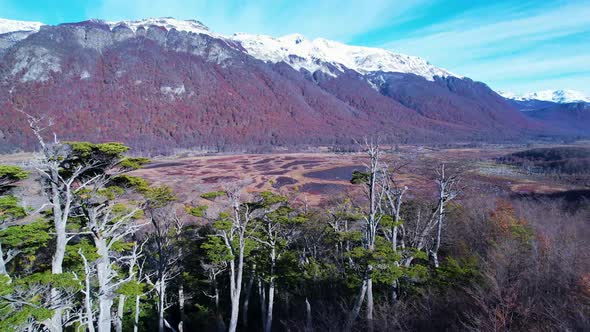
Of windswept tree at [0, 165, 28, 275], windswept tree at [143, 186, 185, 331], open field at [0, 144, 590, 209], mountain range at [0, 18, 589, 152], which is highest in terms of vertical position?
mountain range at [0, 18, 589, 152]

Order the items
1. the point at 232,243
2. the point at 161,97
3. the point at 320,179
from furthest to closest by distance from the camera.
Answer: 1. the point at 161,97
2. the point at 320,179
3. the point at 232,243

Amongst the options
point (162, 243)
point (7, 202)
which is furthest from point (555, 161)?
point (7, 202)

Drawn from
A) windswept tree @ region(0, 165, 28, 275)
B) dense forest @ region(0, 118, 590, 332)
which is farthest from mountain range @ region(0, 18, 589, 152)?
windswept tree @ region(0, 165, 28, 275)

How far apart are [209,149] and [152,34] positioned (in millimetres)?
84658

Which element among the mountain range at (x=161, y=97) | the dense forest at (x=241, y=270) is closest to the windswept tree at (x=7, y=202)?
the dense forest at (x=241, y=270)

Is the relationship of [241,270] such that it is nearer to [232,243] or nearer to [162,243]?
[232,243]

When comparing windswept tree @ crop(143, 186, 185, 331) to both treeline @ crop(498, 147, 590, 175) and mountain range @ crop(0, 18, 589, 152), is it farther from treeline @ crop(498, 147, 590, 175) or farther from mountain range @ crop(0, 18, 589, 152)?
mountain range @ crop(0, 18, 589, 152)

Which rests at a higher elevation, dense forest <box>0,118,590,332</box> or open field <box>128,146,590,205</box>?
dense forest <box>0,118,590,332</box>

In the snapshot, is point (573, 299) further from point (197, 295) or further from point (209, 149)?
point (209, 149)

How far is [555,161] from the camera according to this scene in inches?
3009

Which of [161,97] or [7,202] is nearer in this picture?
[7,202]

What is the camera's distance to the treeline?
6733 centimetres

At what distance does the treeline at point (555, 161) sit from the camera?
6733 cm

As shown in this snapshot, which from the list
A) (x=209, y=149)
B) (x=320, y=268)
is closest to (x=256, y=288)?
(x=320, y=268)
